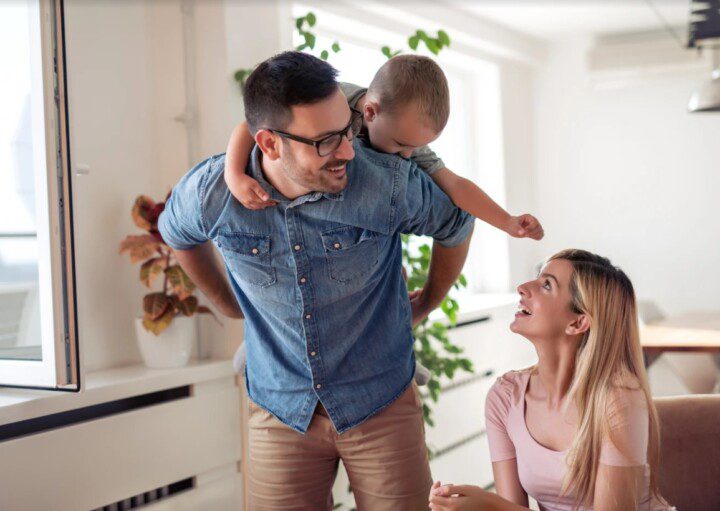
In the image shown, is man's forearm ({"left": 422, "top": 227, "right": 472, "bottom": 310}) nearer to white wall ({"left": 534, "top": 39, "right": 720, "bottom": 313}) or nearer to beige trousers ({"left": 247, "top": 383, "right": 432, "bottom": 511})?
beige trousers ({"left": 247, "top": 383, "right": 432, "bottom": 511})

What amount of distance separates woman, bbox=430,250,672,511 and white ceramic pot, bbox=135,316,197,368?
110cm

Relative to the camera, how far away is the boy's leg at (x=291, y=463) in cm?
182

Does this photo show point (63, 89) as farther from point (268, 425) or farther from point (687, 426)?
point (687, 426)

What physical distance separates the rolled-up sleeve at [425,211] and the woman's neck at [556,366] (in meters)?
0.33

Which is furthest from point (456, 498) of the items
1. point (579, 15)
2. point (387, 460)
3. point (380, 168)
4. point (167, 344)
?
point (579, 15)

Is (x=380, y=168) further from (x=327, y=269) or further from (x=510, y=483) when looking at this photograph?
(x=510, y=483)

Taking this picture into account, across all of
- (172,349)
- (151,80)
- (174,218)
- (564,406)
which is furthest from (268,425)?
(151,80)

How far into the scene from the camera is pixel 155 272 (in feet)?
8.63

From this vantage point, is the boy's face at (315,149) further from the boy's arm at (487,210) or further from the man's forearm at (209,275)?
the man's forearm at (209,275)

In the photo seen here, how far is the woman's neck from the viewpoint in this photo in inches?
73.0

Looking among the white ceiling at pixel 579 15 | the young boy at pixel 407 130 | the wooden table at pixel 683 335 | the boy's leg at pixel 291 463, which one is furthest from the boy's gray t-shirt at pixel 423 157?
the white ceiling at pixel 579 15

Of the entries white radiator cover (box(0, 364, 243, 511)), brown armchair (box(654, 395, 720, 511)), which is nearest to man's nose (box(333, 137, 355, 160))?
brown armchair (box(654, 395, 720, 511))

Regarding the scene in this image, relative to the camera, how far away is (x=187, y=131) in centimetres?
290

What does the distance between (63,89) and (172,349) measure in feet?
2.98
